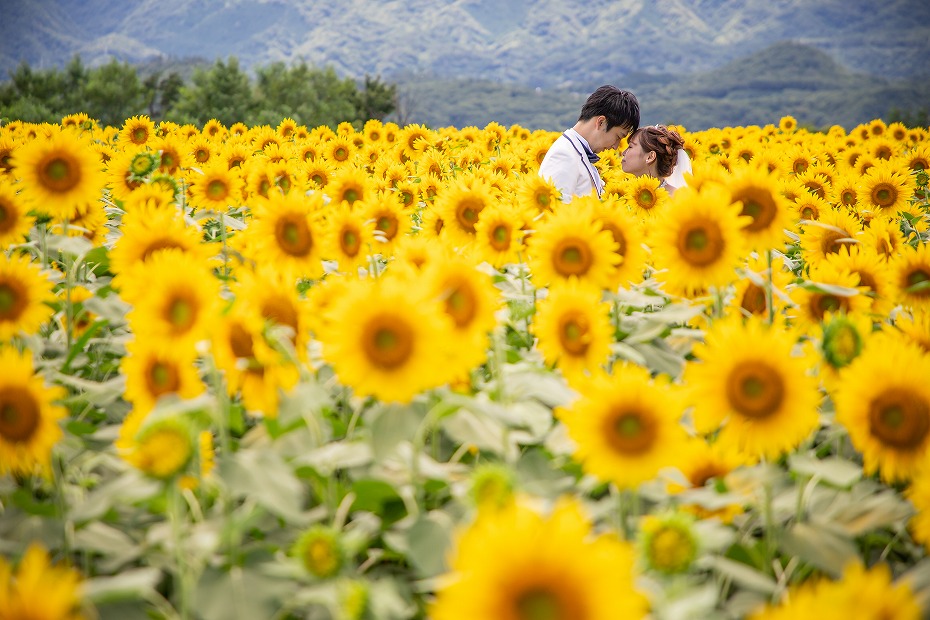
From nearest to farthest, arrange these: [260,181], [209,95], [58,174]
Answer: [58,174], [260,181], [209,95]

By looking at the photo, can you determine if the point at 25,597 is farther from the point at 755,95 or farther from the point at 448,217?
the point at 755,95

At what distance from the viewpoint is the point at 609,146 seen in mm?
7047

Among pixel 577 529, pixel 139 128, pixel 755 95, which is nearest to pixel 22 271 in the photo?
pixel 577 529

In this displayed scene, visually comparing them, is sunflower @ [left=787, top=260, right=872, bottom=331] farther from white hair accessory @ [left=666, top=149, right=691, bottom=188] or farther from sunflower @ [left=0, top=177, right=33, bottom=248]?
white hair accessory @ [left=666, top=149, right=691, bottom=188]

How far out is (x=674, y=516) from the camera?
146 cm

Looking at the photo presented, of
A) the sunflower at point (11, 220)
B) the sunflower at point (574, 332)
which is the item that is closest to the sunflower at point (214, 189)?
the sunflower at point (11, 220)

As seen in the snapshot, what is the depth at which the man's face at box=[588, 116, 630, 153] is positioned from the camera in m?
6.83

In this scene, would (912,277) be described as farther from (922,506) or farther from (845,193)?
(845,193)

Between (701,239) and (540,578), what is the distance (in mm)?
1513

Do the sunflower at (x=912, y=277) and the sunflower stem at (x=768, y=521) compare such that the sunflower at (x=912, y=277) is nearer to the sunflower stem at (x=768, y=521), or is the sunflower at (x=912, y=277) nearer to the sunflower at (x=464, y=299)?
the sunflower stem at (x=768, y=521)

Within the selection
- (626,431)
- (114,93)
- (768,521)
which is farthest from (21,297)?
(114,93)

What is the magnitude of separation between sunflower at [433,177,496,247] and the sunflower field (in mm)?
696

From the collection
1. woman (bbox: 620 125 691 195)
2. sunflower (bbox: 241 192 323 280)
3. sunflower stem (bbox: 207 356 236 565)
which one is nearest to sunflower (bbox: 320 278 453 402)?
sunflower stem (bbox: 207 356 236 565)

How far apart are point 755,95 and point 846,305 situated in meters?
154
